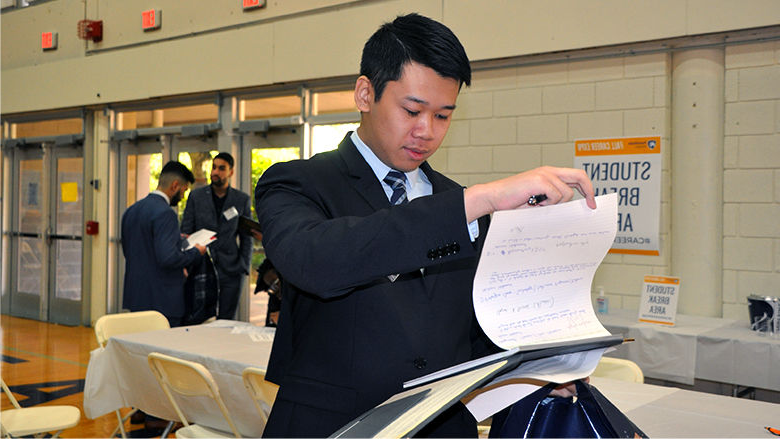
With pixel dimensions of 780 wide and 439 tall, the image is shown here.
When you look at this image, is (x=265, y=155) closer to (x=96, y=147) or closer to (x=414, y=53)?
(x=96, y=147)

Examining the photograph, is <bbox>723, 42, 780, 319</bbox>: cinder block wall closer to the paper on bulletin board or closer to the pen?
the pen

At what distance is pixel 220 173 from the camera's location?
593 centimetres

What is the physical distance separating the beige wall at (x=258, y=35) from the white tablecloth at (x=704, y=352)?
1.84 meters

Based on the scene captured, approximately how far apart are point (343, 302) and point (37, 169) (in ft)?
31.0

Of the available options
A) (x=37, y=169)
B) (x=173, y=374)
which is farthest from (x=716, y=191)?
(x=37, y=169)

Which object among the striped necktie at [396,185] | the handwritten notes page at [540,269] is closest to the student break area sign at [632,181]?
the striped necktie at [396,185]

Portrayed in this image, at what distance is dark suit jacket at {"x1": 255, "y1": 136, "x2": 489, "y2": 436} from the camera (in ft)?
2.93

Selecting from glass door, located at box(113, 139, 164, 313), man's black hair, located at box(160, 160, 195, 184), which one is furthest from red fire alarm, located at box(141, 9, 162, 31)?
man's black hair, located at box(160, 160, 195, 184)

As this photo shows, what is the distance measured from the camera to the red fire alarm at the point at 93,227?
26.9 feet

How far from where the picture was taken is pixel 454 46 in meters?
1.08

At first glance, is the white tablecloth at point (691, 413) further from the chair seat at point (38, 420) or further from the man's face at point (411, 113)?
the chair seat at point (38, 420)

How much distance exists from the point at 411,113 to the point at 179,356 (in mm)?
2619

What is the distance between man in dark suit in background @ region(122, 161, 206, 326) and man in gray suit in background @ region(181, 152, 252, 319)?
0.93 meters

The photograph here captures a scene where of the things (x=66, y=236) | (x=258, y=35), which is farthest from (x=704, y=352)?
(x=66, y=236)
